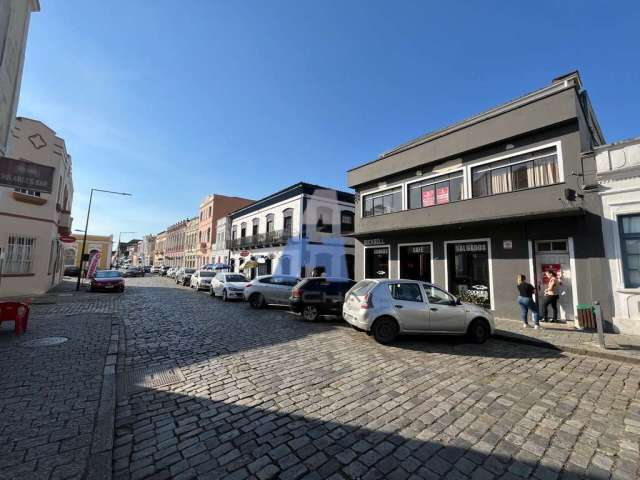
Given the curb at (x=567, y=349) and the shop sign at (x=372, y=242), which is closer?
the curb at (x=567, y=349)

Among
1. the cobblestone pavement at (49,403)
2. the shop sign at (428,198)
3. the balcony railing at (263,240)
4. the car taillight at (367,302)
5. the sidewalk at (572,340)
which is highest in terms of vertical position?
the shop sign at (428,198)

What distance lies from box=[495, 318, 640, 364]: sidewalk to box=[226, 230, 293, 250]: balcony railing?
17.8 metres

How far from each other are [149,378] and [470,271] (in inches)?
459

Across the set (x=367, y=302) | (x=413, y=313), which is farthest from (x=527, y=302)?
(x=367, y=302)

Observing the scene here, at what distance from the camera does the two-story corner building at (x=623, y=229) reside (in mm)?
8719

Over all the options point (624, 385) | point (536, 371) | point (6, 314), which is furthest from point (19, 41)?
point (624, 385)

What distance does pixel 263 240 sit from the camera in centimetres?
2783

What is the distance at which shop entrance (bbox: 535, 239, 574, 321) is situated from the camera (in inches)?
389

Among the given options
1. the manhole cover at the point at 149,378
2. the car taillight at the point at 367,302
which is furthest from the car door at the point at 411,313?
the manhole cover at the point at 149,378

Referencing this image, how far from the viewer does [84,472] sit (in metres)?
2.78

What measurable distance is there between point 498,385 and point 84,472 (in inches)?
223

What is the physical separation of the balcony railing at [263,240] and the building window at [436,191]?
12.5 m

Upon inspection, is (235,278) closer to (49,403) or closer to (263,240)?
(263,240)

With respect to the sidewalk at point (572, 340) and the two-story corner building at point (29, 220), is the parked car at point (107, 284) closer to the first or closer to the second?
Result: the two-story corner building at point (29, 220)
